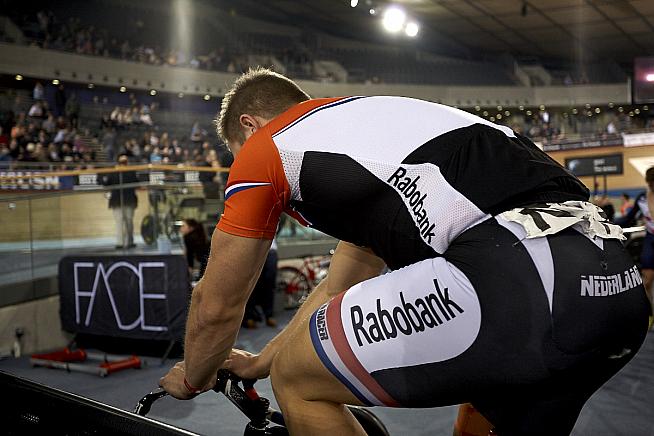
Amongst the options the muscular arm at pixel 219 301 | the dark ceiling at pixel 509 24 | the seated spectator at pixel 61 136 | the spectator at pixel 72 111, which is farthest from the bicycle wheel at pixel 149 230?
the dark ceiling at pixel 509 24

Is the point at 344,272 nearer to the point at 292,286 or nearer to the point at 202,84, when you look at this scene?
the point at 292,286

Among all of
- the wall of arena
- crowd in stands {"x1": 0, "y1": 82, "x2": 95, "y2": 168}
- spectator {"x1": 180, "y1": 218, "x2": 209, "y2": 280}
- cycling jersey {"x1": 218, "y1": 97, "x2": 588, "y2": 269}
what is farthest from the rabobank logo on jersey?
the wall of arena

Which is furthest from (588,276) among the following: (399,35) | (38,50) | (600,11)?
(399,35)

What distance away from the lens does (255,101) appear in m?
1.56

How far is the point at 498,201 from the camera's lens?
3.95ft

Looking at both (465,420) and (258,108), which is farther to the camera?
(465,420)

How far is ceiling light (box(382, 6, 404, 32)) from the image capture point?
837 inches

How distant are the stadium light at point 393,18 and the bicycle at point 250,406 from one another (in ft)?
67.8

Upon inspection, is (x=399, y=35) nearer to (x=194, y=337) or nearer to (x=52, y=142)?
(x=52, y=142)

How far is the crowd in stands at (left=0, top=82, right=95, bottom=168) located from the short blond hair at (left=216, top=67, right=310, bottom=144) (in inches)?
481

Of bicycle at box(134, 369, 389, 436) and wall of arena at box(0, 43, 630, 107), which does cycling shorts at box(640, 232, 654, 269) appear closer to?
bicycle at box(134, 369, 389, 436)

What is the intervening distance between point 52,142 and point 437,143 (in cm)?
1749

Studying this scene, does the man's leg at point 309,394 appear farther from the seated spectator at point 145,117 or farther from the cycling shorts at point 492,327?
the seated spectator at point 145,117

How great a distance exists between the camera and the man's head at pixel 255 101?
1.56 meters
